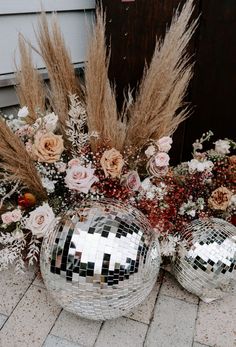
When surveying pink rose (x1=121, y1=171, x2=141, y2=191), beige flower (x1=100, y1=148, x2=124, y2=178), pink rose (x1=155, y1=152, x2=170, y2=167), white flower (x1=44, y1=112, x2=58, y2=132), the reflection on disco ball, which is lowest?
the reflection on disco ball

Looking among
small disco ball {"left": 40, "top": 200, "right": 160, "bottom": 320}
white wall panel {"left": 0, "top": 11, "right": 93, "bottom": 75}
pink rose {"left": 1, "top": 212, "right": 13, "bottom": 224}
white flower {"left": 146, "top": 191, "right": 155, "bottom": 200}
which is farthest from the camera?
white wall panel {"left": 0, "top": 11, "right": 93, "bottom": 75}

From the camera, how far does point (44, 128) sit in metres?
1.56

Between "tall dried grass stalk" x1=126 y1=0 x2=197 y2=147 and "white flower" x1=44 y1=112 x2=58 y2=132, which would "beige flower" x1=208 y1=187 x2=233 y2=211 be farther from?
"white flower" x1=44 y1=112 x2=58 y2=132

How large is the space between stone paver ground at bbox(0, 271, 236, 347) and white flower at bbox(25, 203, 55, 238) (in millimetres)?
366

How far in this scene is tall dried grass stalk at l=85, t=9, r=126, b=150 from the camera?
1.54m

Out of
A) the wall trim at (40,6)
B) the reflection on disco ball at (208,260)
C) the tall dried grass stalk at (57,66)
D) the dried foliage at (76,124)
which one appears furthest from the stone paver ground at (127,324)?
the wall trim at (40,6)

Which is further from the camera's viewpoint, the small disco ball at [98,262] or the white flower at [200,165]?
the white flower at [200,165]

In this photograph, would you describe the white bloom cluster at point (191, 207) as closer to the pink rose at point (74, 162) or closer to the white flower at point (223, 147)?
the white flower at point (223, 147)

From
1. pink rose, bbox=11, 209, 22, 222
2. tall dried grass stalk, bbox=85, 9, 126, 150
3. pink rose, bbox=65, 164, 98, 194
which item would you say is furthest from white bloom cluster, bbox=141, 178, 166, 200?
pink rose, bbox=11, 209, 22, 222

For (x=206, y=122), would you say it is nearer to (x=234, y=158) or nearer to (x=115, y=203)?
(x=234, y=158)

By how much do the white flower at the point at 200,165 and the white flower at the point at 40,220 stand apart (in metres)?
0.72

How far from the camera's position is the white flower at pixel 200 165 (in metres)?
1.75

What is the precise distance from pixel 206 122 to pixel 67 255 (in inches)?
50.5

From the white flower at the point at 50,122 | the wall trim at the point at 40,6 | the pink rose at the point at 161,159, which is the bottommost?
the pink rose at the point at 161,159
